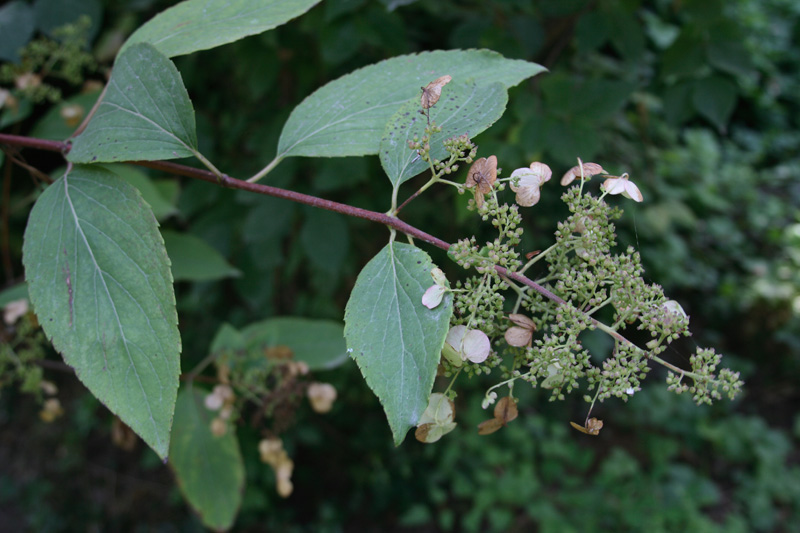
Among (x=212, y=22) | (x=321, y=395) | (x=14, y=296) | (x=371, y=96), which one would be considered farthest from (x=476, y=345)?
(x=14, y=296)

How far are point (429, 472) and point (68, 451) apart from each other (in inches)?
73.2

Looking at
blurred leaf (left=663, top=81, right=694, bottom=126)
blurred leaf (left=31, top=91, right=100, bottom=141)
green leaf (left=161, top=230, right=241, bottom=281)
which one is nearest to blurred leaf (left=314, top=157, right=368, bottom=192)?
green leaf (left=161, top=230, right=241, bottom=281)

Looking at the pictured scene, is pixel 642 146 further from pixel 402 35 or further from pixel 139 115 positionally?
pixel 139 115

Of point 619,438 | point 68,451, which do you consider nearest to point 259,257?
point 68,451

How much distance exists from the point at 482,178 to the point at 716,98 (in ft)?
4.04

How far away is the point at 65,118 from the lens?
1193mm

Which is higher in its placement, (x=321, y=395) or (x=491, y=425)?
(x=491, y=425)

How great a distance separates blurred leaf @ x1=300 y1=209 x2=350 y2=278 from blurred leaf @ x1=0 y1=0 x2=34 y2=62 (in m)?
0.77

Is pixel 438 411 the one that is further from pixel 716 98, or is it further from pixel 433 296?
pixel 716 98

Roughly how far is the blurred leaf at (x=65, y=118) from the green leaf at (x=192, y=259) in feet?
0.89

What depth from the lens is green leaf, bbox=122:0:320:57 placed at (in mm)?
708

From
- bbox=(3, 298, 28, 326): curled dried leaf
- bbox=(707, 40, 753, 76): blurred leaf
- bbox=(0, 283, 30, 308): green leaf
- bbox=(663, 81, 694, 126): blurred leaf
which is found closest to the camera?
bbox=(3, 298, 28, 326): curled dried leaf

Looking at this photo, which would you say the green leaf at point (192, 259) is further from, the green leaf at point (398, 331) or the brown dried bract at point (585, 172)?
the brown dried bract at point (585, 172)

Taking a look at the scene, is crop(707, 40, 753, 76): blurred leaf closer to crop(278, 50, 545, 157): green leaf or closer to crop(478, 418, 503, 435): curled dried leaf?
crop(278, 50, 545, 157): green leaf
